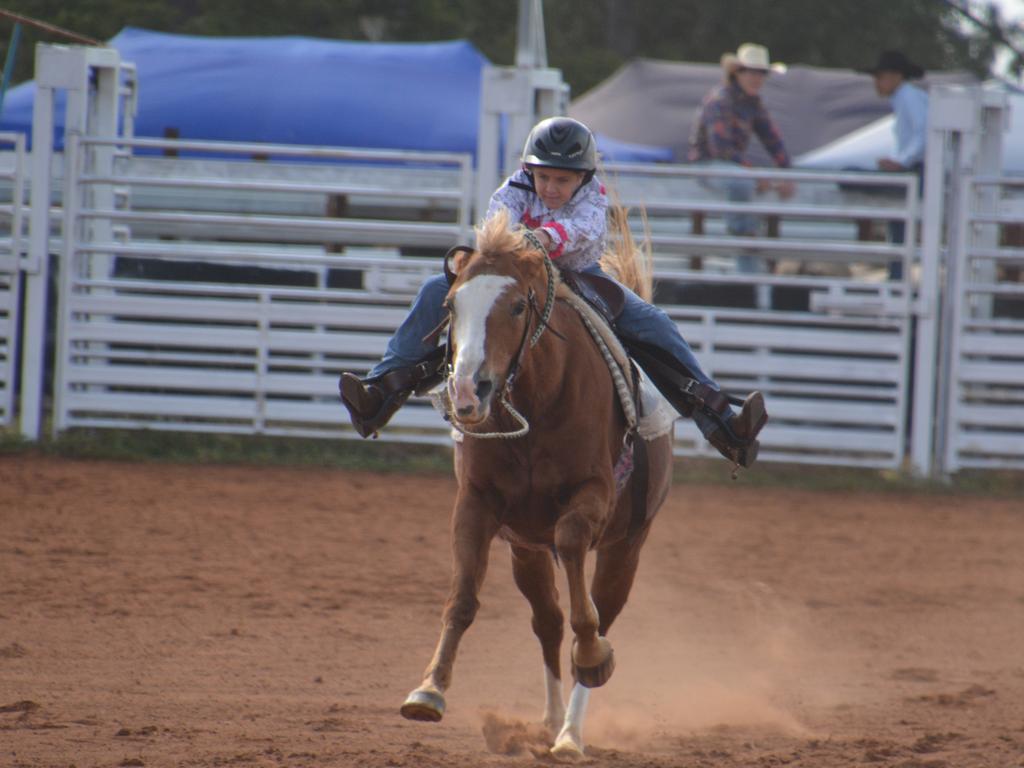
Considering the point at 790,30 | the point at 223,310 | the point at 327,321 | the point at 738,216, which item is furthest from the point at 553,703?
the point at 790,30

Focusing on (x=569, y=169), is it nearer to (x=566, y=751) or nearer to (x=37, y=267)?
(x=566, y=751)


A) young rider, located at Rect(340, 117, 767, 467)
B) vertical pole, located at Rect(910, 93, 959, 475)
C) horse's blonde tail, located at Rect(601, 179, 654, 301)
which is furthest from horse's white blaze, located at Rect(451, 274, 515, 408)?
vertical pole, located at Rect(910, 93, 959, 475)

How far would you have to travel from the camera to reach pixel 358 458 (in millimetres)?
12727

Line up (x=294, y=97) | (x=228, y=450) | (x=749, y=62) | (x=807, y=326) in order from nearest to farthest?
(x=228, y=450)
(x=807, y=326)
(x=749, y=62)
(x=294, y=97)

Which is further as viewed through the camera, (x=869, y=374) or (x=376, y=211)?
(x=376, y=211)

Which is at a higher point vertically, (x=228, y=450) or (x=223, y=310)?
(x=223, y=310)

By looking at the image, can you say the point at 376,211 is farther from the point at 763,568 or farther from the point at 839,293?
the point at 763,568

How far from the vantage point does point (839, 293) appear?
12.5 meters

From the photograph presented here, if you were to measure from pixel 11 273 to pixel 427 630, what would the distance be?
6024 mm

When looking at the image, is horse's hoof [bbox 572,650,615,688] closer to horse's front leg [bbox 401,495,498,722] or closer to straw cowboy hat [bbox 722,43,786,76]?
horse's front leg [bbox 401,495,498,722]

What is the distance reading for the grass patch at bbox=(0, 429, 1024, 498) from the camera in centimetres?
1232

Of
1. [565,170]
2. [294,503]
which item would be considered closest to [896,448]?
[294,503]

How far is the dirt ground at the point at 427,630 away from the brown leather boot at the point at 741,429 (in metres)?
1.23

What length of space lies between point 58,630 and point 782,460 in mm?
7142
